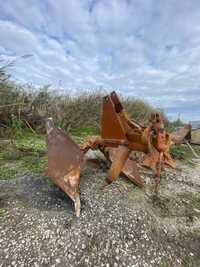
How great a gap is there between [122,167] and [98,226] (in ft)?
1.72

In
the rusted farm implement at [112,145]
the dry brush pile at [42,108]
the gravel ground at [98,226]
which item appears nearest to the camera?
the gravel ground at [98,226]

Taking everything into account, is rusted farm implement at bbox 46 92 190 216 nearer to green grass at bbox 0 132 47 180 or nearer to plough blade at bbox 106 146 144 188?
plough blade at bbox 106 146 144 188

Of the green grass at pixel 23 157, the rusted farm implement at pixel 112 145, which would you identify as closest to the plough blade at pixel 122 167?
the rusted farm implement at pixel 112 145

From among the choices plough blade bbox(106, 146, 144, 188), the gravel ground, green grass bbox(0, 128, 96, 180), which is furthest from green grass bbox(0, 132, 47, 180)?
plough blade bbox(106, 146, 144, 188)

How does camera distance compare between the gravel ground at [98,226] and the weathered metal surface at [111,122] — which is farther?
the weathered metal surface at [111,122]

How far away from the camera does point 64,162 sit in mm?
1937

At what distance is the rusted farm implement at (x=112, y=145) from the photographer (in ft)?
5.73

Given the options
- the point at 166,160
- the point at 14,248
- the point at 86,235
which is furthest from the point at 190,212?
the point at 14,248

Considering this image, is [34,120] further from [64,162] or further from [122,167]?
[122,167]

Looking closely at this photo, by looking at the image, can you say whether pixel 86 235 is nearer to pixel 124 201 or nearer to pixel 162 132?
pixel 124 201

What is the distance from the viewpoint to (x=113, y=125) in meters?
2.00

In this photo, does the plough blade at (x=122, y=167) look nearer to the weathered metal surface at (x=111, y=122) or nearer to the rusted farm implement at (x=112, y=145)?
the rusted farm implement at (x=112, y=145)

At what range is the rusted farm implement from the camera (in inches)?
68.8

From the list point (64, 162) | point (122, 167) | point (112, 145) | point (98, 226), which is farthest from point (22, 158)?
point (98, 226)
